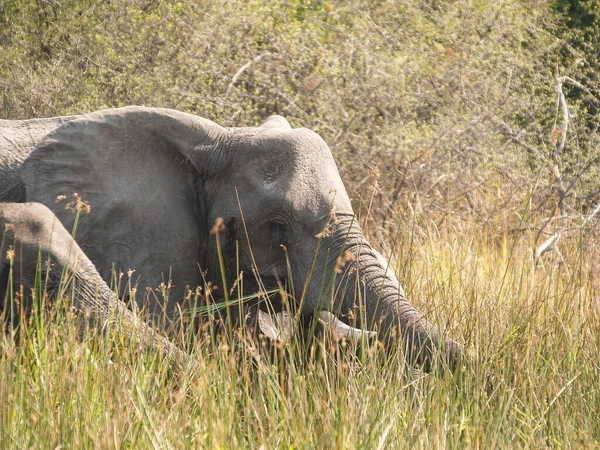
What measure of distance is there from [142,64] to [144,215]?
4065 millimetres

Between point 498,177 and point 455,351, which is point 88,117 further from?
point 498,177

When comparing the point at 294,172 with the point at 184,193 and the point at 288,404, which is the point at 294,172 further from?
the point at 288,404

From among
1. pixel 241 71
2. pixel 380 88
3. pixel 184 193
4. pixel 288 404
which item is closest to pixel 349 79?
pixel 380 88

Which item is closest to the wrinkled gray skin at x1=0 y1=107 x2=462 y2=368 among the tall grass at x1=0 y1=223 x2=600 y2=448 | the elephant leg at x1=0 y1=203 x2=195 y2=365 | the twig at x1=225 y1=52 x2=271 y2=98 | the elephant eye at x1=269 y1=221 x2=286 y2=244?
the elephant eye at x1=269 y1=221 x2=286 y2=244

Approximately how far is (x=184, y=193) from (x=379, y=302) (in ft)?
3.24

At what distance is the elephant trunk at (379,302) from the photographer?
3758 mm

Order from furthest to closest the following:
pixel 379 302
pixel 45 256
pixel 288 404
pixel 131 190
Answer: pixel 131 190, pixel 379 302, pixel 45 256, pixel 288 404

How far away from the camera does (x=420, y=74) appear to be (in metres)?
8.02

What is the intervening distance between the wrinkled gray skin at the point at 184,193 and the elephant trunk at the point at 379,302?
1cm

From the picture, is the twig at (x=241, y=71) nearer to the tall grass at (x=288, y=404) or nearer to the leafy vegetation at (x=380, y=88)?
the leafy vegetation at (x=380, y=88)

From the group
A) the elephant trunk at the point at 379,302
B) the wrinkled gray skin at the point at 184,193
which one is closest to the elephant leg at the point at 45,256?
the wrinkled gray skin at the point at 184,193

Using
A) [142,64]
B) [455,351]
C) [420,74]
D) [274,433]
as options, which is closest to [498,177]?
[420,74]

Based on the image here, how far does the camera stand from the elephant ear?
4.34 m

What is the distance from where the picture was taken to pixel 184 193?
446 cm
